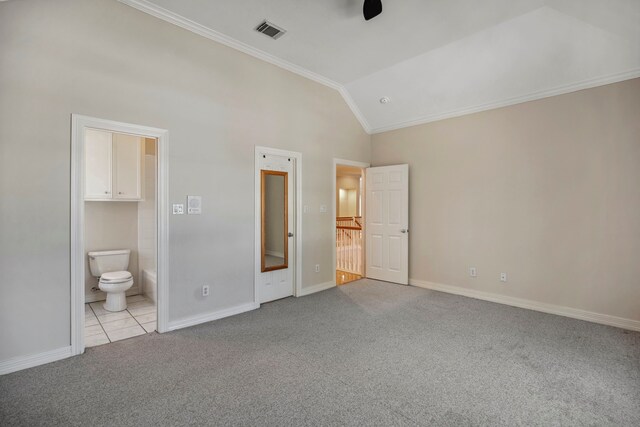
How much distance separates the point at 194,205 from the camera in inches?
139

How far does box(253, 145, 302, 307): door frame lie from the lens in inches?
161

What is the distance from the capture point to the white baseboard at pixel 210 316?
3.44 metres

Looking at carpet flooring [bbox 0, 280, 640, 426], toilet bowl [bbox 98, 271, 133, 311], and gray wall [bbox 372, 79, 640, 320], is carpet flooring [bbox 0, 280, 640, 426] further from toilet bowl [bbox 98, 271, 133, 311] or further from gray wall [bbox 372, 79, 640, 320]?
toilet bowl [bbox 98, 271, 133, 311]

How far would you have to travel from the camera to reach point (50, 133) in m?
2.68

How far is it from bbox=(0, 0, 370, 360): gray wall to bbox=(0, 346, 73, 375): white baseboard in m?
0.05

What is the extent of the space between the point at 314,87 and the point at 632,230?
4289mm

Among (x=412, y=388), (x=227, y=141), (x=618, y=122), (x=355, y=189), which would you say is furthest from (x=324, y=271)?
(x=355, y=189)

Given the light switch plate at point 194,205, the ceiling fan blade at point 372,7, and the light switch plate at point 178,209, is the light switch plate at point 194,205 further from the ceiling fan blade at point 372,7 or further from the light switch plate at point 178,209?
the ceiling fan blade at point 372,7

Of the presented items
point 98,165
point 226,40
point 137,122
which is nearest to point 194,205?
point 137,122

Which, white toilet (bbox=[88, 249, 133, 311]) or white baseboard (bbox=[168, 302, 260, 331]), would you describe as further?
white toilet (bbox=[88, 249, 133, 311])

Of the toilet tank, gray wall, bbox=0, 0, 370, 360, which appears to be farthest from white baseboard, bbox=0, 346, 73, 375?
the toilet tank

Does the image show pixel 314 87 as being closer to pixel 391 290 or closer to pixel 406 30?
pixel 406 30

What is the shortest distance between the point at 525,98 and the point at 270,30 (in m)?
3.34

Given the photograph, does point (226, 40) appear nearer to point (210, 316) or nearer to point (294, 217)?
point (294, 217)
